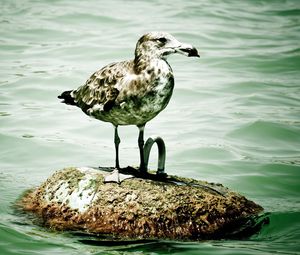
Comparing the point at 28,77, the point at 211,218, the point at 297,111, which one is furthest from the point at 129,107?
the point at 28,77

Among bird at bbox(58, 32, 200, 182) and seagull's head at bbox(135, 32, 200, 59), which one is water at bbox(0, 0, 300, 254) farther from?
seagull's head at bbox(135, 32, 200, 59)

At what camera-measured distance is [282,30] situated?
68.9 feet

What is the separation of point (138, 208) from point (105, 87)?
52.2 inches

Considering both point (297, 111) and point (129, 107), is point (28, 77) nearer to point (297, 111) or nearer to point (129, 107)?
point (297, 111)

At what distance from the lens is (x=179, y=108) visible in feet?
47.0

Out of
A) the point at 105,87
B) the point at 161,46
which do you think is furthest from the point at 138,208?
the point at 161,46

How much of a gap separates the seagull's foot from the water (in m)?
0.65

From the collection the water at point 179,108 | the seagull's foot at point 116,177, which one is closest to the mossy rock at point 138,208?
the seagull's foot at point 116,177

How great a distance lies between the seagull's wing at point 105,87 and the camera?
696 centimetres

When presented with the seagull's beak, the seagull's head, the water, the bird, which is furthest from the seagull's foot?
the seagull's beak

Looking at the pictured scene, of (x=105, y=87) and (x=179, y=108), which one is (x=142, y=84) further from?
(x=179, y=108)

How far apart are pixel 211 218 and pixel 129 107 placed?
1.41m

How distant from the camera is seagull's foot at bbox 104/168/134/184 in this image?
22.6ft

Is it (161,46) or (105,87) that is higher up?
(161,46)
